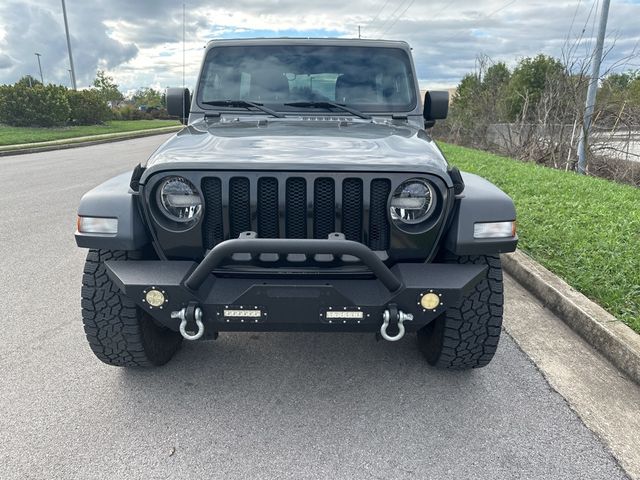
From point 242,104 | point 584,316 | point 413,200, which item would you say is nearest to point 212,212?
point 413,200

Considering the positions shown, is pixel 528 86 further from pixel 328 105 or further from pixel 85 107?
pixel 85 107

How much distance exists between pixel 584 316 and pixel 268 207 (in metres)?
2.26

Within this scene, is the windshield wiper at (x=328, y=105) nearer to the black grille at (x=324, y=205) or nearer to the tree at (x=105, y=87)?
the black grille at (x=324, y=205)

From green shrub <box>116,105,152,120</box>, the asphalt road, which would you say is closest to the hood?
the asphalt road

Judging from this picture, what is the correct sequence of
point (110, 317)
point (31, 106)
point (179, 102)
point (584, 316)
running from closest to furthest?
point (110, 317), point (584, 316), point (179, 102), point (31, 106)

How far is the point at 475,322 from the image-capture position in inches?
102

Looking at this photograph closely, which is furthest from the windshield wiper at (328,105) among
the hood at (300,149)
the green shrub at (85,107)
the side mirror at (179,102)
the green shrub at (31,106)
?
the green shrub at (85,107)

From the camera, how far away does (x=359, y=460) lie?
2.19 metres

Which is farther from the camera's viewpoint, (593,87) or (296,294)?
(593,87)

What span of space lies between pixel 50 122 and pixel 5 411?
28.1 meters

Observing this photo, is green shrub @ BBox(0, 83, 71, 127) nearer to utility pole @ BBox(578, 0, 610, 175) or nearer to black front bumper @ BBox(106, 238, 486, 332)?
utility pole @ BBox(578, 0, 610, 175)

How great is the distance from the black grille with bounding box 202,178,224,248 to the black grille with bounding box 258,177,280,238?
183 mm

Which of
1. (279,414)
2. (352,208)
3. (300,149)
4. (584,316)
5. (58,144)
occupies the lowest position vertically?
(58,144)

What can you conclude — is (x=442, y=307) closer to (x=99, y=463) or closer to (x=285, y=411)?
(x=285, y=411)
